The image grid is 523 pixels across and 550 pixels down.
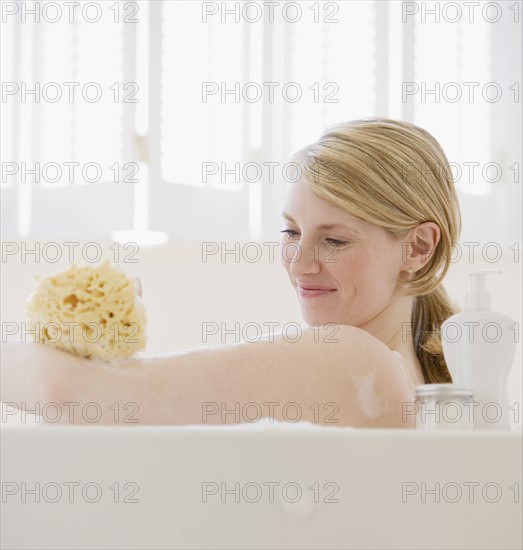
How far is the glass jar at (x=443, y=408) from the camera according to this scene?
0.87 m

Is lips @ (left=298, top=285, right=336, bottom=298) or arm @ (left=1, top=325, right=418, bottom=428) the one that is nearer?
arm @ (left=1, top=325, right=418, bottom=428)

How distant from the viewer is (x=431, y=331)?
53.3 inches

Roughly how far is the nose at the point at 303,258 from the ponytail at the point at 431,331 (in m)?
0.17

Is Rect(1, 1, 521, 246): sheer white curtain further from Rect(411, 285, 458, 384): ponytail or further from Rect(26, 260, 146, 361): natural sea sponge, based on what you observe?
Rect(26, 260, 146, 361): natural sea sponge

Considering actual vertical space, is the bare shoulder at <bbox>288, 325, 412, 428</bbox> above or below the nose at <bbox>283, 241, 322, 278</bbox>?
below

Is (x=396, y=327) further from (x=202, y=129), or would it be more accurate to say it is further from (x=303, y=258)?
(x=202, y=129)

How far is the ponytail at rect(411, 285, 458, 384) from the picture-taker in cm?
132

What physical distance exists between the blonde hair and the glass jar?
42 cm

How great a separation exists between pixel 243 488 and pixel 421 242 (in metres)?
0.68

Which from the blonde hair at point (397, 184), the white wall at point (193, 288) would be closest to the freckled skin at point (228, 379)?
the blonde hair at point (397, 184)

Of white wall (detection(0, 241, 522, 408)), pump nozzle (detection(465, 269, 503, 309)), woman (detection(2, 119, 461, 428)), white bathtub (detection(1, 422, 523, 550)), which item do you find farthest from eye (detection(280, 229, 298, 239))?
white wall (detection(0, 241, 522, 408))

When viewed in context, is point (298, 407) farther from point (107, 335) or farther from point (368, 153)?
point (368, 153)

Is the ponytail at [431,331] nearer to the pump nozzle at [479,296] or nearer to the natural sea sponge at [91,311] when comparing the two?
the pump nozzle at [479,296]

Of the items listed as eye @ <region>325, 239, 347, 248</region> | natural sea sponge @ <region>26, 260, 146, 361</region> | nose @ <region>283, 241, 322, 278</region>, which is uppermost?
eye @ <region>325, 239, 347, 248</region>
